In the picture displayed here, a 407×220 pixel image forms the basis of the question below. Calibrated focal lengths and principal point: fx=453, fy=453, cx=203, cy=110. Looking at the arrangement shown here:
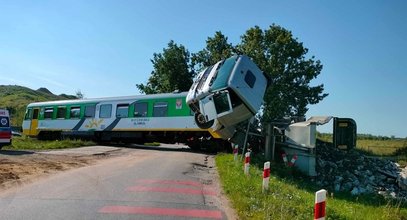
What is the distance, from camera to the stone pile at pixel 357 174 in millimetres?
21703

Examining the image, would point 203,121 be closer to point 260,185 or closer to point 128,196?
point 260,185

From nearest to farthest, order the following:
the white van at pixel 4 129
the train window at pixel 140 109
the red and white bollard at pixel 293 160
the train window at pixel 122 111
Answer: the red and white bollard at pixel 293 160 → the white van at pixel 4 129 → the train window at pixel 140 109 → the train window at pixel 122 111

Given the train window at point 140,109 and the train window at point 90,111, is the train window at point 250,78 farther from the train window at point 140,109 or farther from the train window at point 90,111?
the train window at point 90,111

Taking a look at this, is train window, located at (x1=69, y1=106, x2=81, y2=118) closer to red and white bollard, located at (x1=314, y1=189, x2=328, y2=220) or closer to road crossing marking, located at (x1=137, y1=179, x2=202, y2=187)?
road crossing marking, located at (x1=137, y1=179, x2=202, y2=187)

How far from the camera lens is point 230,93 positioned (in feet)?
59.9

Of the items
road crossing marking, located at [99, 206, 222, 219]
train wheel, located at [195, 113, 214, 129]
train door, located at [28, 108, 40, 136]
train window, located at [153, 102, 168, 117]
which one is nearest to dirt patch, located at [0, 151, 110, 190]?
road crossing marking, located at [99, 206, 222, 219]

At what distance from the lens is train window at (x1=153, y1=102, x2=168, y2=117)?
995 inches

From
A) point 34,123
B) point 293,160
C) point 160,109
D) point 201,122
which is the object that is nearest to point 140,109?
point 160,109

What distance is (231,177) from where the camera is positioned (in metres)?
12.8

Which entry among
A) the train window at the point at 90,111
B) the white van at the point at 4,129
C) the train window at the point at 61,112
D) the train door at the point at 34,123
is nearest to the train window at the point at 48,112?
the train window at the point at 61,112

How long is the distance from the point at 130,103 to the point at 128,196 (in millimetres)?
17505

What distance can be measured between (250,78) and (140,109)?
9377 millimetres

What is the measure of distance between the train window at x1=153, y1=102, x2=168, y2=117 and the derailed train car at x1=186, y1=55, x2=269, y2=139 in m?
4.90

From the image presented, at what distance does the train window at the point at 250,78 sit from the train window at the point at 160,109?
724 centimetres
